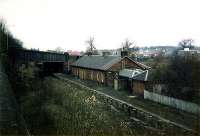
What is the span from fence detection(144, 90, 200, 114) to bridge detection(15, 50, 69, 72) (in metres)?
23.6

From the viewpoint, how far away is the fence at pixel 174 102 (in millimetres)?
24078

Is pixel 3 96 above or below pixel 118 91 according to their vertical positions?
above

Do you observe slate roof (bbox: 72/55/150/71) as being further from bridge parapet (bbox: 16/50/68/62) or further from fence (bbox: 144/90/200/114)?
fence (bbox: 144/90/200/114)

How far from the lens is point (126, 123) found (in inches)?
834

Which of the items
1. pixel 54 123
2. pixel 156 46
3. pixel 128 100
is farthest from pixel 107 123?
pixel 156 46

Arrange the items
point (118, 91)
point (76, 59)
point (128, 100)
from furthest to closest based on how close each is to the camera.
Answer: point (76, 59), point (118, 91), point (128, 100)

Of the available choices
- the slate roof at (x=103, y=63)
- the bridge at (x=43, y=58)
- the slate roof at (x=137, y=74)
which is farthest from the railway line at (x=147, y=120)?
the bridge at (x=43, y=58)

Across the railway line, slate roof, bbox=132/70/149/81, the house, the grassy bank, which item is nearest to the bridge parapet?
the house

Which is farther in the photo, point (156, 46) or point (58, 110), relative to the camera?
point (156, 46)

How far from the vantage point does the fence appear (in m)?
24.1

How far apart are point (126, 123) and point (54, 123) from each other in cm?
528

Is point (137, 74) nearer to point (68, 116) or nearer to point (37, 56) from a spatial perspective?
point (68, 116)

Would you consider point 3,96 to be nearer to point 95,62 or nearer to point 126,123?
point 126,123

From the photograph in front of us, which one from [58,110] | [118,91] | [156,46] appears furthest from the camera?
[156,46]
